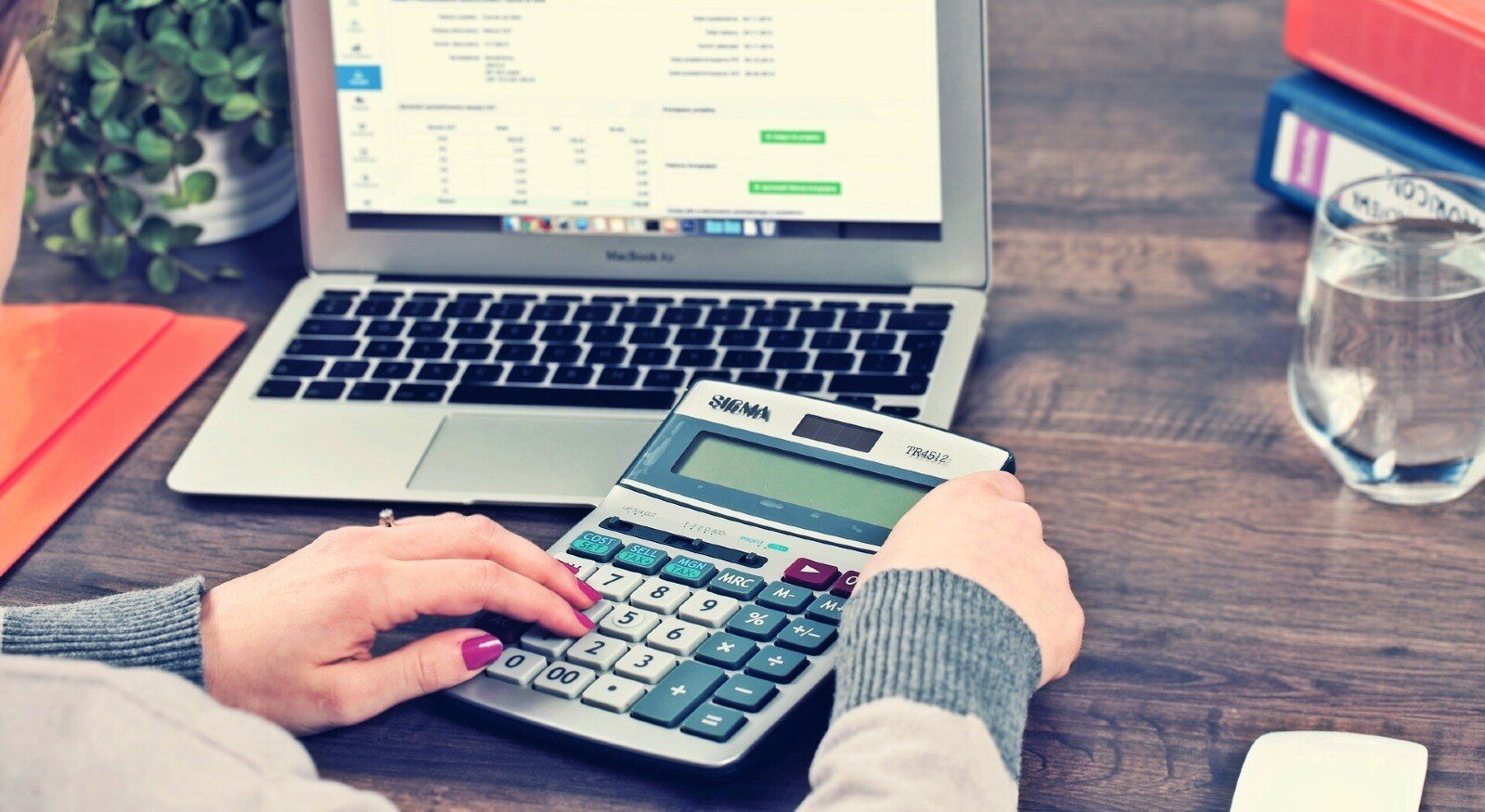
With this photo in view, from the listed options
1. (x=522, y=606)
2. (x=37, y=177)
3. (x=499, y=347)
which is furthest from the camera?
(x=37, y=177)

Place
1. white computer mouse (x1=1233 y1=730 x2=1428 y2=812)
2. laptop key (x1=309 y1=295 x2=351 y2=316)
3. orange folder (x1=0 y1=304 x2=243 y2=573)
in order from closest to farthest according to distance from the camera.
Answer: white computer mouse (x1=1233 y1=730 x2=1428 y2=812) < orange folder (x1=0 y1=304 x2=243 y2=573) < laptop key (x1=309 y1=295 x2=351 y2=316)

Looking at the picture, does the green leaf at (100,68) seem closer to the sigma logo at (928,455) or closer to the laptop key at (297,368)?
the laptop key at (297,368)

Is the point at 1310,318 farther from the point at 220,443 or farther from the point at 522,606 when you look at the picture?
the point at 220,443

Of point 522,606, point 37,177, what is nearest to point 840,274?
point 522,606

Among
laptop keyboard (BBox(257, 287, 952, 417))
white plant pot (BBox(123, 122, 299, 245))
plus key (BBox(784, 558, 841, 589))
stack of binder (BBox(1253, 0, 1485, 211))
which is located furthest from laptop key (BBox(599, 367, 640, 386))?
stack of binder (BBox(1253, 0, 1485, 211))

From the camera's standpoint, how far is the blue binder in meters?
0.85

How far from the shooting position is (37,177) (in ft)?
3.54

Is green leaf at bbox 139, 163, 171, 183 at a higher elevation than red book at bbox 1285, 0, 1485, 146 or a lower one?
lower

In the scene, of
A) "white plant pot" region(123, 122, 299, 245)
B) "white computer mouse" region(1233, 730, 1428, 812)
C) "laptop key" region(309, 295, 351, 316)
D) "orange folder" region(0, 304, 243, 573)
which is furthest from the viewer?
"white plant pot" region(123, 122, 299, 245)

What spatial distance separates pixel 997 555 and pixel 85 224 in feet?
2.22

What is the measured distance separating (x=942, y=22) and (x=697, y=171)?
6.4 inches

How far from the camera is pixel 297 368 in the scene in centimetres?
82

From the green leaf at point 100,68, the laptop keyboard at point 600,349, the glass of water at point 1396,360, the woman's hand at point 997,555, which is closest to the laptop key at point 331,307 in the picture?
the laptop keyboard at point 600,349

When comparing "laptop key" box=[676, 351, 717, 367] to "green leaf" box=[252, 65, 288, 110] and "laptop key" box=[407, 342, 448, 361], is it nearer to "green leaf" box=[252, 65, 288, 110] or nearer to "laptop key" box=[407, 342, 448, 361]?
"laptop key" box=[407, 342, 448, 361]
